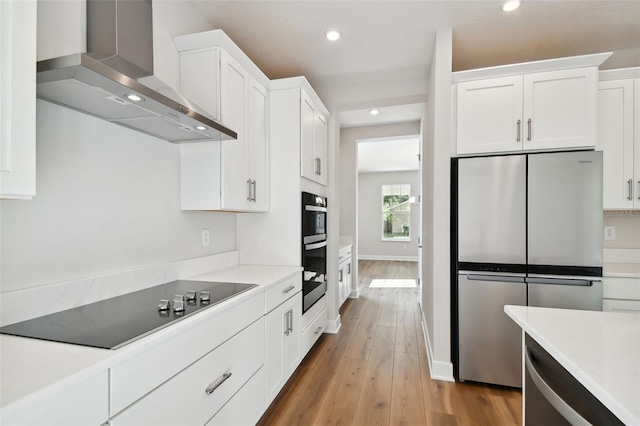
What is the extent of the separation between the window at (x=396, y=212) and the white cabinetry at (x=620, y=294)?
681cm

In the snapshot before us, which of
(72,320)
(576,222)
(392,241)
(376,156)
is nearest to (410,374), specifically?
(576,222)

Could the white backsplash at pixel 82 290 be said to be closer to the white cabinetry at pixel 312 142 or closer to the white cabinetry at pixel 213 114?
the white cabinetry at pixel 213 114

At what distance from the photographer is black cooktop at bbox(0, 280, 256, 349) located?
3.19ft

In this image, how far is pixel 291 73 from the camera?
322 cm

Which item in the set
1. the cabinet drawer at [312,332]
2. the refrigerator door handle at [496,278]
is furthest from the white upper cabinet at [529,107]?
the cabinet drawer at [312,332]

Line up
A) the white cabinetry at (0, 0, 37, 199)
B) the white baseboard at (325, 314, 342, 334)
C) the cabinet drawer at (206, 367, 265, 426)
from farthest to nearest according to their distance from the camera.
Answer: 1. the white baseboard at (325, 314, 342, 334)
2. the cabinet drawer at (206, 367, 265, 426)
3. the white cabinetry at (0, 0, 37, 199)

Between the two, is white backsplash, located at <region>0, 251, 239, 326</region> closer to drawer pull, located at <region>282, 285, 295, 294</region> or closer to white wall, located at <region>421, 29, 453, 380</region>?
drawer pull, located at <region>282, 285, 295, 294</region>

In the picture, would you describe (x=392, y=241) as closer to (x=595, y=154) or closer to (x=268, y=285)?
(x=595, y=154)

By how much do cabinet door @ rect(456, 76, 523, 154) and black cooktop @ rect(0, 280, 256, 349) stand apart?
81.8 inches

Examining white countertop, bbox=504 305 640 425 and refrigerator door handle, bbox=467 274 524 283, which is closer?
white countertop, bbox=504 305 640 425

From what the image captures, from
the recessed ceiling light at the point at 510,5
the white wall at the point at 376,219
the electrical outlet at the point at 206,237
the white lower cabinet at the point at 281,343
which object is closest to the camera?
the white lower cabinet at the point at 281,343

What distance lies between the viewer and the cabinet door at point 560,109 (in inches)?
86.2

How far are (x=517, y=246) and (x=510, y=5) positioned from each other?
1701 mm

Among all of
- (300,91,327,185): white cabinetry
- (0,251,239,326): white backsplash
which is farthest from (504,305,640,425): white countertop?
(300,91,327,185): white cabinetry
